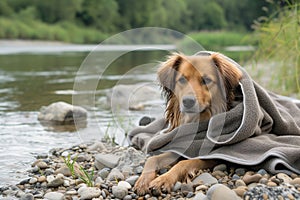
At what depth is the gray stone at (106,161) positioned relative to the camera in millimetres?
4539

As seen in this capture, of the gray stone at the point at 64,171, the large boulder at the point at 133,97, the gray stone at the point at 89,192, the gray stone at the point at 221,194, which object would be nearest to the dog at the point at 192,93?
the gray stone at the point at 89,192

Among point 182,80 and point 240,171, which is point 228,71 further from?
point 240,171

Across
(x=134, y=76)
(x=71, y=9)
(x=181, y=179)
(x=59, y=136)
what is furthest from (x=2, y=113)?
(x=71, y=9)

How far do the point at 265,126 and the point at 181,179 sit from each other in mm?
1131

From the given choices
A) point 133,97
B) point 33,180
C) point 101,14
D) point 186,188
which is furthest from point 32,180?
point 101,14

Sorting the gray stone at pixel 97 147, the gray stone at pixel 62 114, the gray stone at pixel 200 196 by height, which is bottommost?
the gray stone at pixel 62 114

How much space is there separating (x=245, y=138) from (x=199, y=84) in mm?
635

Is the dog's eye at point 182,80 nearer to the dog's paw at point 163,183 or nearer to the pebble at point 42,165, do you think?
the dog's paw at point 163,183

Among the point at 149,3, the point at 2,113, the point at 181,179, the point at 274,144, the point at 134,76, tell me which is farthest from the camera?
the point at 149,3

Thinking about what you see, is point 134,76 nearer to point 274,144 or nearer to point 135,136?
point 135,136

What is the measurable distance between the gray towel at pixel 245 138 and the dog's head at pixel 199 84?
0.10 m

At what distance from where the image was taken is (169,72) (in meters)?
4.61

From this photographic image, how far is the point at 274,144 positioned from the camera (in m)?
4.23

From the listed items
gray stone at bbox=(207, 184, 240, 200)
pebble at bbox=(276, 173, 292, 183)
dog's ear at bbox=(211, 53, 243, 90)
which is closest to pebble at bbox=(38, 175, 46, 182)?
gray stone at bbox=(207, 184, 240, 200)
